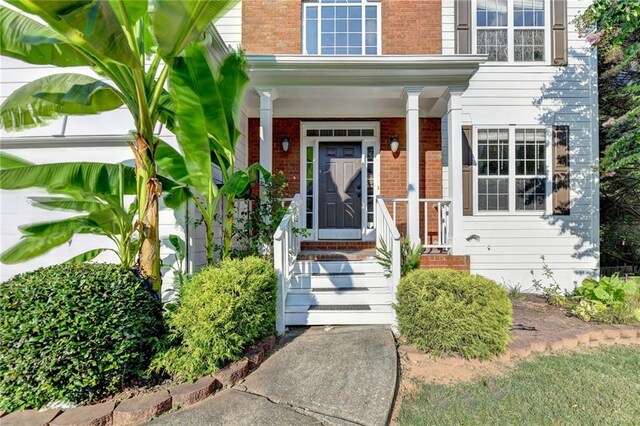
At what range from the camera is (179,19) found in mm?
2723

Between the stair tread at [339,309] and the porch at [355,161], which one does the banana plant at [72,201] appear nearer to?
the porch at [355,161]

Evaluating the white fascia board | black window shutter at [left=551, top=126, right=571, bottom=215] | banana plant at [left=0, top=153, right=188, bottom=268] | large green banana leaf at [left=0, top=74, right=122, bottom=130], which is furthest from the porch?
large green banana leaf at [left=0, top=74, right=122, bottom=130]

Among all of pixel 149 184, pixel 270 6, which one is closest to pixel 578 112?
pixel 270 6

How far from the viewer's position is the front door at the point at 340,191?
7.41m

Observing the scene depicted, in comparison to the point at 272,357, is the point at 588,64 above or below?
above

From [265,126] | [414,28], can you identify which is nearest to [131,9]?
[265,126]

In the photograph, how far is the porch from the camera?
189 inches

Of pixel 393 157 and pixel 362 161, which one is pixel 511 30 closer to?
pixel 393 157

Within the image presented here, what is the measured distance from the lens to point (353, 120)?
7.40m

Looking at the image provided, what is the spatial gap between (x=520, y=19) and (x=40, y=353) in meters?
9.77

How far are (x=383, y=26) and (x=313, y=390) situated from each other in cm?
747

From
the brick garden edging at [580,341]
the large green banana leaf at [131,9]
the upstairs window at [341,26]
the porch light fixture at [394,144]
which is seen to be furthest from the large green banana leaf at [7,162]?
the porch light fixture at [394,144]

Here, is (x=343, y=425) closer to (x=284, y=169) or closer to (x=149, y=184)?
(x=149, y=184)

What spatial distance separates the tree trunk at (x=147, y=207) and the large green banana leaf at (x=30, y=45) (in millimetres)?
935
